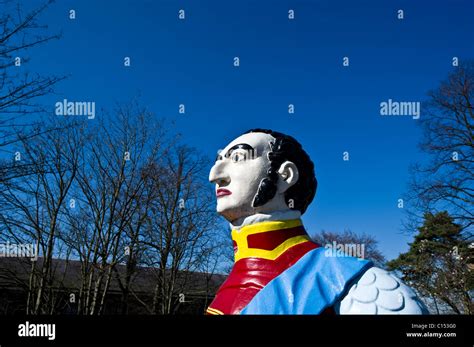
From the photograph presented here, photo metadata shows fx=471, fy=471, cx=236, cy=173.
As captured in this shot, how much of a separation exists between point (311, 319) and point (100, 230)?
31.2 feet

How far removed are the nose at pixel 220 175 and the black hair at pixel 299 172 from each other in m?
0.36

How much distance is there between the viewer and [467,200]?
11.8 metres

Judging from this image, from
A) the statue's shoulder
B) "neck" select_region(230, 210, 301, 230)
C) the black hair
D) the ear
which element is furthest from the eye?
the statue's shoulder

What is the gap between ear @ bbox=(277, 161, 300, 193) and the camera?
4.38m

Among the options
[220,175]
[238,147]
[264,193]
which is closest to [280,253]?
[264,193]

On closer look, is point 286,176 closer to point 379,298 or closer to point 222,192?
point 222,192

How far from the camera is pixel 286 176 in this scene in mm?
4414

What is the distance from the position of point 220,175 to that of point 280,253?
3.05 feet

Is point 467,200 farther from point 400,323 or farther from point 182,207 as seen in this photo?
point 400,323

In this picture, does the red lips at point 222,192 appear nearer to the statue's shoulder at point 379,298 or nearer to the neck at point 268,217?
the neck at point 268,217

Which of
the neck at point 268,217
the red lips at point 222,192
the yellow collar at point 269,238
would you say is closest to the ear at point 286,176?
the neck at point 268,217

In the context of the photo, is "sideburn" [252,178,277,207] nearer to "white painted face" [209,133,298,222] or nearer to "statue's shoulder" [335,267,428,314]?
"white painted face" [209,133,298,222]

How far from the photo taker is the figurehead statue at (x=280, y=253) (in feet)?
11.5

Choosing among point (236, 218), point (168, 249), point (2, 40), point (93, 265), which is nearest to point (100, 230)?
point (93, 265)
